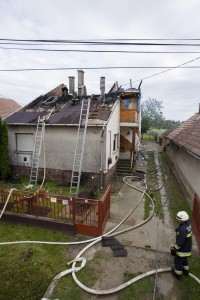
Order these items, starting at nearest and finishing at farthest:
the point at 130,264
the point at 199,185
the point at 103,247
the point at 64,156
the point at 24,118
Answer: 1. the point at 130,264
2. the point at 103,247
3. the point at 199,185
4. the point at 64,156
5. the point at 24,118

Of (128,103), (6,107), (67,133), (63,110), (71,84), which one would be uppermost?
(71,84)

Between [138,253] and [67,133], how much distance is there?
24.4 feet

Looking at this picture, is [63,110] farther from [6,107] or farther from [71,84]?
[6,107]

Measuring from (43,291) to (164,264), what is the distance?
304 centimetres

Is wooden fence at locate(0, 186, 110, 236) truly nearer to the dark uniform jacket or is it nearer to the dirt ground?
the dirt ground

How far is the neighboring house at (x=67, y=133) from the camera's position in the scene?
1071 cm

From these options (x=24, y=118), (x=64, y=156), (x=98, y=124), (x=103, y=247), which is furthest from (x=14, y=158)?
(x=103, y=247)

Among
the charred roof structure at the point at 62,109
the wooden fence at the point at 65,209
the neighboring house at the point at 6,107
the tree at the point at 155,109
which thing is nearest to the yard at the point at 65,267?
the wooden fence at the point at 65,209

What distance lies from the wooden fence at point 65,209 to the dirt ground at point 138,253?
0.64 metres

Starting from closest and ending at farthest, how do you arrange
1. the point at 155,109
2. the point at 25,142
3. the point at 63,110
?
the point at 25,142 → the point at 63,110 → the point at 155,109

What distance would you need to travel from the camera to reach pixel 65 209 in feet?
21.4

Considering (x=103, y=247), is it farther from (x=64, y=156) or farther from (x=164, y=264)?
(x=64, y=156)

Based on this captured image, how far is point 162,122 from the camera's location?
70250 mm

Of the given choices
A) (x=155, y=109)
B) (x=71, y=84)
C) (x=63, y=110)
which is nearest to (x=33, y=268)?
(x=63, y=110)
